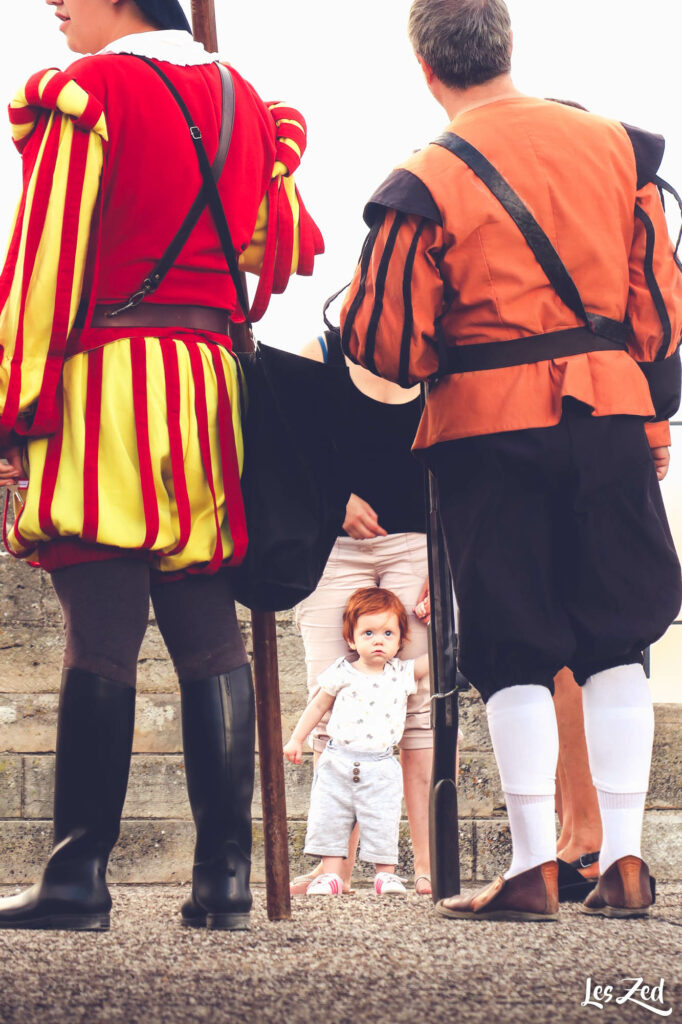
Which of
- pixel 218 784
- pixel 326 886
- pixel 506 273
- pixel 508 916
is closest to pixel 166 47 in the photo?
pixel 506 273

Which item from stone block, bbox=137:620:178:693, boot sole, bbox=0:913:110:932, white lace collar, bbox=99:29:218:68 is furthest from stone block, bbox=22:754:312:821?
white lace collar, bbox=99:29:218:68

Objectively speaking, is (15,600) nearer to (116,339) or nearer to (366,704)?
(366,704)

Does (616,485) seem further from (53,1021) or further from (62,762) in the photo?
(53,1021)

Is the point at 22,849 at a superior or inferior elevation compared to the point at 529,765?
inferior

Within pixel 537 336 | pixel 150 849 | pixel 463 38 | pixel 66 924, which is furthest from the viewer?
pixel 150 849

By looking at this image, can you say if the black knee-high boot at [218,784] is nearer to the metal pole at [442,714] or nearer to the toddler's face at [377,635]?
the metal pole at [442,714]

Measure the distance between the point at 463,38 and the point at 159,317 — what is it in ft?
2.49

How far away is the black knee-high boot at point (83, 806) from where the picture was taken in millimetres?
2092

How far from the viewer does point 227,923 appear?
86.4 inches

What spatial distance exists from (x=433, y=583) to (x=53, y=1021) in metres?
1.32

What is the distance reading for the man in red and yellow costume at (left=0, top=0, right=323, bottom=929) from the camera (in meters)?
2.16

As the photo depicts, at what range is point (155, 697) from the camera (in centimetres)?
468

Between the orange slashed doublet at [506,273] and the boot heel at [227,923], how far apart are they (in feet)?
2.88

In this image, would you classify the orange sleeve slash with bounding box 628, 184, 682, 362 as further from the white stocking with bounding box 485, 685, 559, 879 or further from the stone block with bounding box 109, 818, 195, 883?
the stone block with bounding box 109, 818, 195, 883
